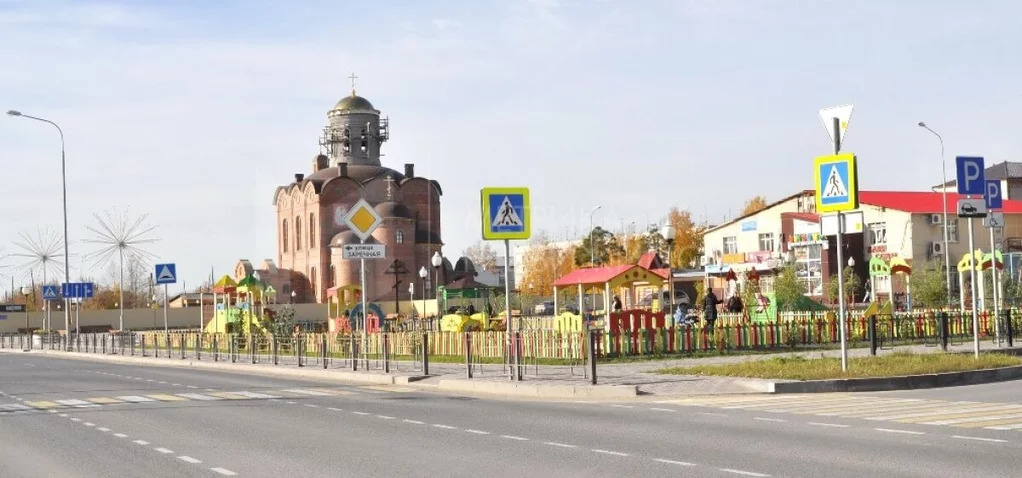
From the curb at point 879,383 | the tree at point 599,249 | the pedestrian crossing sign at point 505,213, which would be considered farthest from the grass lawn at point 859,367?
the tree at point 599,249

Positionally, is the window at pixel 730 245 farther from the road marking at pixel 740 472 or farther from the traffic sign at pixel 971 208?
the road marking at pixel 740 472

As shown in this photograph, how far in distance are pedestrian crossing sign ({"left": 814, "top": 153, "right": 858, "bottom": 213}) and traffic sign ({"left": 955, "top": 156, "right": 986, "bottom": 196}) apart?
6.27 meters

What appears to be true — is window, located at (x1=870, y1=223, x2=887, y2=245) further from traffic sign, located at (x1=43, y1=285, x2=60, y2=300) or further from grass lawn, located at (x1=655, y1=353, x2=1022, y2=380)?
grass lawn, located at (x1=655, y1=353, x2=1022, y2=380)

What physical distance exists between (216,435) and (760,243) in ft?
270

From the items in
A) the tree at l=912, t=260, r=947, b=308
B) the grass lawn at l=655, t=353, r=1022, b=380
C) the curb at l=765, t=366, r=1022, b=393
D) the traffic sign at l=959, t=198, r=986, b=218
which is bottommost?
the curb at l=765, t=366, r=1022, b=393

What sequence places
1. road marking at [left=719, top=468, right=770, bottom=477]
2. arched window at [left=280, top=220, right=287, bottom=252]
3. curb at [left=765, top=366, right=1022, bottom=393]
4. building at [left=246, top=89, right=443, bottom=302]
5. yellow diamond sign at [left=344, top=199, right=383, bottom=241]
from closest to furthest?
1. road marking at [left=719, top=468, right=770, bottom=477]
2. curb at [left=765, top=366, right=1022, bottom=393]
3. yellow diamond sign at [left=344, top=199, right=383, bottom=241]
4. building at [left=246, top=89, right=443, bottom=302]
5. arched window at [left=280, top=220, right=287, bottom=252]

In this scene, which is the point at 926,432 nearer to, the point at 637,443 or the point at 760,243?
the point at 637,443

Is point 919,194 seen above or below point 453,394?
above

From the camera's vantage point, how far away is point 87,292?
70.4 meters

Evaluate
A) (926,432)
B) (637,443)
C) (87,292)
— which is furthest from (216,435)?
(87,292)

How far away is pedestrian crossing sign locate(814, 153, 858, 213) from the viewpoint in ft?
72.1

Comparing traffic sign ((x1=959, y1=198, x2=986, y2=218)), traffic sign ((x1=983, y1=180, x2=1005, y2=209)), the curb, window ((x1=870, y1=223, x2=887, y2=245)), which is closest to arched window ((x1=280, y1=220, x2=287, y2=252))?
window ((x1=870, y1=223, x2=887, y2=245))

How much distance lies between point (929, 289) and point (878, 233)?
17849mm

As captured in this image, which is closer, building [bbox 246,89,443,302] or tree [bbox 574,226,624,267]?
building [bbox 246,89,443,302]
